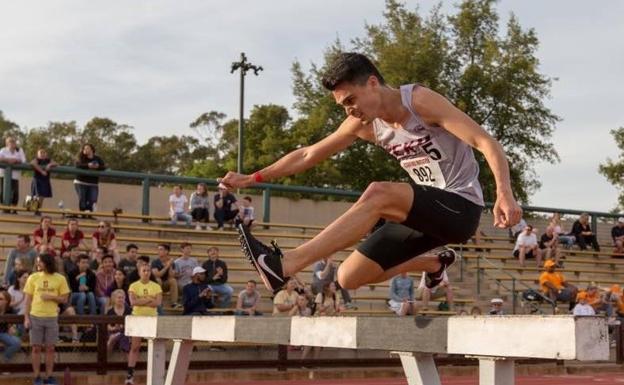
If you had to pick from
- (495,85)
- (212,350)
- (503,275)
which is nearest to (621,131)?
(495,85)

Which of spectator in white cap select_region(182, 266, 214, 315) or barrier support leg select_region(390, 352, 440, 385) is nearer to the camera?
barrier support leg select_region(390, 352, 440, 385)

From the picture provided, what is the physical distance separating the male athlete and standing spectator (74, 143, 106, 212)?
42.1ft

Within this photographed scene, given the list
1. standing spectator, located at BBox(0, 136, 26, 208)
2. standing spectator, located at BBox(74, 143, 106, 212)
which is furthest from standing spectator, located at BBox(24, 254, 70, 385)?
standing spectator, located at BBox(74, 143, 106, 212)

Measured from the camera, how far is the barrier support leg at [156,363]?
24.1ft

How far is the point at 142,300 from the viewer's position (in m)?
13.8

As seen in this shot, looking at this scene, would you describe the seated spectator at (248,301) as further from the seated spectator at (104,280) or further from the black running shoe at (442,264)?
the black running shoe at (442,264)

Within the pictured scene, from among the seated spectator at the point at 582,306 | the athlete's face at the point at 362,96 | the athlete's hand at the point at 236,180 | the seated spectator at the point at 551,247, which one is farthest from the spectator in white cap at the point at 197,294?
the seated spectator at the point at 551,247

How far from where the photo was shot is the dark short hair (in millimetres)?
5367

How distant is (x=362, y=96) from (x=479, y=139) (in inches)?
27.9

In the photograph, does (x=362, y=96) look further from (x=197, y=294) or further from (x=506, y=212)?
(x=197, y=294)

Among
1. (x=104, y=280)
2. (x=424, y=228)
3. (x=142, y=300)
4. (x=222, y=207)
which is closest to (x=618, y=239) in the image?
(x=222, y=207)

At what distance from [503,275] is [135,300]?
35.6 ft

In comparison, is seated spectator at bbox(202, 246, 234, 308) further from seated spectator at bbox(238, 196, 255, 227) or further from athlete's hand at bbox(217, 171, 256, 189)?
athlete's hand at bbox(217, 171, 256, 189)

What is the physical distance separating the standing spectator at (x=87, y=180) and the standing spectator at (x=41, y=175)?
579 mm
